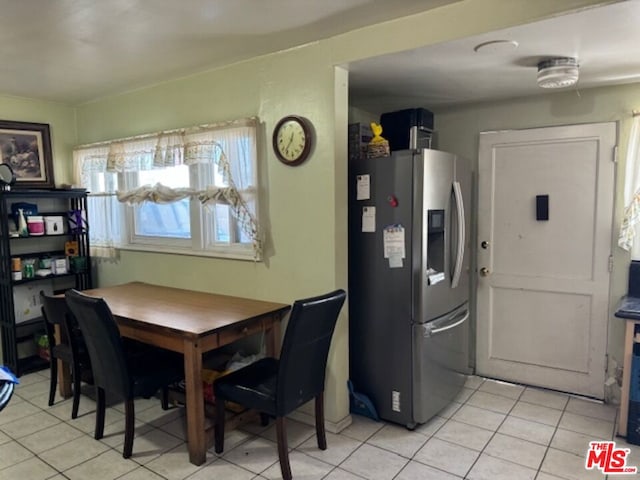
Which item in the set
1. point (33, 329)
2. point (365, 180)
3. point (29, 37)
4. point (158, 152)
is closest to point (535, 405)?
point (365, 180)

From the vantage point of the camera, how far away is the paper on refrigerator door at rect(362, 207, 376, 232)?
9.04ft

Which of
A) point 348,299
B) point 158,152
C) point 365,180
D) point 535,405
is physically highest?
point 158,152

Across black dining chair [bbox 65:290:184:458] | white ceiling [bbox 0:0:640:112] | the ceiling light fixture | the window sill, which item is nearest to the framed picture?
white ceiling [bbox 0:0:640:112]

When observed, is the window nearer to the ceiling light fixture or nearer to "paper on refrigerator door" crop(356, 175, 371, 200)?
"paper on refrigerator door" crop(356, 175, 371, 200)

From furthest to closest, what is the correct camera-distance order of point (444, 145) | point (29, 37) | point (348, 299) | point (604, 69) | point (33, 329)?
point (33, 329) → point (444, 145) → point (348, 299) → point (604, 69) → point (29, 37)

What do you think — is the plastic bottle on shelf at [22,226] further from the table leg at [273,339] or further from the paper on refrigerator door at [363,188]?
the paper on refrigerator door at [363,188]

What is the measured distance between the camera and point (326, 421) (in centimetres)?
275

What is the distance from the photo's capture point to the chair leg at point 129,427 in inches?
95.7

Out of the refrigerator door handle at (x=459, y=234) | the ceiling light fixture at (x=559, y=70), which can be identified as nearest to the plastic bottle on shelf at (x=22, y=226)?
the refrigerator door handle at (x=459, y=234)

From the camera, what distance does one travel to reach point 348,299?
2895 millimetres

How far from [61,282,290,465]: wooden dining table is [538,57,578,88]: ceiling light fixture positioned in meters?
2.04

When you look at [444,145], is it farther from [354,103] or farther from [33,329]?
[33,329]

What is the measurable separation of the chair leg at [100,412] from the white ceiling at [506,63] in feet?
7.81

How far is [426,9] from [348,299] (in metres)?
1.70
